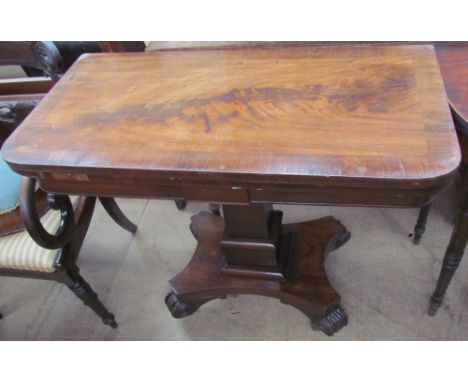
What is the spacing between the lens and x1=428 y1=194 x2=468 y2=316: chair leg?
1007mm

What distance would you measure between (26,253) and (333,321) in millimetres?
951

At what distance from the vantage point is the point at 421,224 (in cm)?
144

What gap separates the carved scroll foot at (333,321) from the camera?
124 centimetres

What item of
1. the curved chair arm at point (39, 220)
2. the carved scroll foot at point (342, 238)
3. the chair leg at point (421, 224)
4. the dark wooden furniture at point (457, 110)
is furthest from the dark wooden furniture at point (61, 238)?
the chair leg at point (421, 224)

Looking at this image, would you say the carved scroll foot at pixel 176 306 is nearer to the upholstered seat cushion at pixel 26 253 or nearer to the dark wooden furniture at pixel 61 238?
the dark wooden furniture at pixel 61 238

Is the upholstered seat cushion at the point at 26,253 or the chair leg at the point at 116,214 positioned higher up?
the upholstered seat cushion at the point at 26,253

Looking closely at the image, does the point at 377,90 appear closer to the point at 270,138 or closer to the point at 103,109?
the point at 270,138

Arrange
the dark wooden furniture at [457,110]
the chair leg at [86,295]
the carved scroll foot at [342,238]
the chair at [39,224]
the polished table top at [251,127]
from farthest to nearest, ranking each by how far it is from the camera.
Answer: the carved scroll foot at [342,238] < the chair leg at [86,295] < the chair at [39,224] < the dark wooden furniture at [457,110] < the polished table top at [251,127]

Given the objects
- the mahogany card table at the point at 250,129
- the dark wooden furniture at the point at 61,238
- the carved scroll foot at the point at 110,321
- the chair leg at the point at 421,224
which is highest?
the mahogany card table at the point at 250,129

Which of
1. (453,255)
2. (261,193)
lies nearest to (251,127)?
(261,193)

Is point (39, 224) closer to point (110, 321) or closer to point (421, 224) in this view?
point (110, 321)

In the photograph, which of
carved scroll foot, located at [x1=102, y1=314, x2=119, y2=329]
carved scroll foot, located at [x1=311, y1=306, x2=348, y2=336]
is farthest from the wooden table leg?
carved scroll foot, located at [x1=102, y1=314, x2=119, y2=329]

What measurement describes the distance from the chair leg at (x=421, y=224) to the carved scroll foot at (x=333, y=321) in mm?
461

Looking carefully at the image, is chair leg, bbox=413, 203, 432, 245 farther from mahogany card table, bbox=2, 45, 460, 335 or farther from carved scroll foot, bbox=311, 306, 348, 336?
mahogany card table, bbox=2, 45, 460, 335
